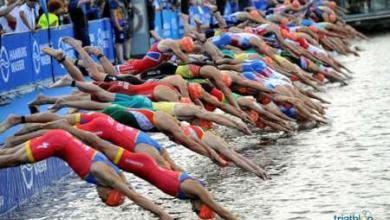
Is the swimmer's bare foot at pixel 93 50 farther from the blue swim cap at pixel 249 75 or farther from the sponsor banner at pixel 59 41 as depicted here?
the sponsor banner at pixel 59 41

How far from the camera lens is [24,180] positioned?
442 inches

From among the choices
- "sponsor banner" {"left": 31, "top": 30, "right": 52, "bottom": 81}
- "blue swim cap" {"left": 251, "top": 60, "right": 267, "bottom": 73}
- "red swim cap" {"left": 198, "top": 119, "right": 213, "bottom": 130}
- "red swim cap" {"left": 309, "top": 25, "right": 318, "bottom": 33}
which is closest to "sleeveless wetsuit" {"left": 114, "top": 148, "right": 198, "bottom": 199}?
"red swim cap" {"left": 198, "top": 119, "right": 213, "bottom": 130}

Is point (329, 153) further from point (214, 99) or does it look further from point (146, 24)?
point (146, 24)

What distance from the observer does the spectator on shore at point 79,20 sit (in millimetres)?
19391

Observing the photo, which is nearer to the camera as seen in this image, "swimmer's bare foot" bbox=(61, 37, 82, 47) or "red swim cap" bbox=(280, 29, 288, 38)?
"swimmer's bare foot" bbox=(61, 37, 82, 47)

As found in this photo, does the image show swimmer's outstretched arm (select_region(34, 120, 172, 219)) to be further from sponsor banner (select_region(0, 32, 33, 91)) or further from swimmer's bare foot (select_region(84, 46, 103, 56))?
sponsor banner (select_region(0, 32, 33, 91))

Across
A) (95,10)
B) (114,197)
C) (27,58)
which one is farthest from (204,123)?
(95,10)

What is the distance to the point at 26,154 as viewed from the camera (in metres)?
8.35

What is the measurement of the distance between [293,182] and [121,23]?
12.2m

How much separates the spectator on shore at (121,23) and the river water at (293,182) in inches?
281

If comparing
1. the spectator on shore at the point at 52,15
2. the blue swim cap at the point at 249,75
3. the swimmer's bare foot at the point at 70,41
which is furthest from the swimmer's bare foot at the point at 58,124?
the spectator on shore at the point at 52,15

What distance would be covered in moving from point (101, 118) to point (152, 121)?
1.15m

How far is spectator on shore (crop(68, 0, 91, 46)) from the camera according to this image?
19.4m

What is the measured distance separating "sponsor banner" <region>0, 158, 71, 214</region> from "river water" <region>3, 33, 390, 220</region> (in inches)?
5.5
